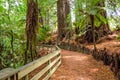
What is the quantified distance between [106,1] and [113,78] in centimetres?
1031

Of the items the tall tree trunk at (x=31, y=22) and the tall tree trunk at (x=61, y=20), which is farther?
the tall tree trunk at (x=61, y=20)

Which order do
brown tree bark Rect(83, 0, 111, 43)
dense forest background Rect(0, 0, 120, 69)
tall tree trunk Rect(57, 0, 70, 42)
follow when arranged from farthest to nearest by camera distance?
tall tree trunk Rect(57, 0, 70, 42) → brown tree bark Rect(83, 0, 111, 43) → dense forest background Rect(0, 0, 120, 69)

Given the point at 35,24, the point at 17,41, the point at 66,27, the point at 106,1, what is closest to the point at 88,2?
the point at 106,1

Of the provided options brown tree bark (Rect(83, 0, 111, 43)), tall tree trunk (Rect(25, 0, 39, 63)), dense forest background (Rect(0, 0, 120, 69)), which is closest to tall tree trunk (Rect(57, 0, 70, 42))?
dense forest background (Rect(0, 0, 120, 69))

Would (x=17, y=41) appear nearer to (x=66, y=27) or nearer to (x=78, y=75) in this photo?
(x=78, y=75)

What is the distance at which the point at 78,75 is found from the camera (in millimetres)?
8227

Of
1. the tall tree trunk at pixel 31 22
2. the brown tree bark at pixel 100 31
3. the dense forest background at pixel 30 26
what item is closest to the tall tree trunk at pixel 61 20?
the dense forest background at pixel 30 26

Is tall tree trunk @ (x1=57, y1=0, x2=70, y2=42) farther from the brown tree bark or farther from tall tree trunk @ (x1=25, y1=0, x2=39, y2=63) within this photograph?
tall tree trunk @ (x1=25, y1=0, x2=39, y2=63)

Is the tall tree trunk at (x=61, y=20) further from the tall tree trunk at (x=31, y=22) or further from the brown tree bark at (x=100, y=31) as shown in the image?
the tall tree trunk at (x=31, y=22)

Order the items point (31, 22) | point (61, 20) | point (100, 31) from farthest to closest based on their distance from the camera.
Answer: point (61, 20)
point (100, 31)
point (31, 22)

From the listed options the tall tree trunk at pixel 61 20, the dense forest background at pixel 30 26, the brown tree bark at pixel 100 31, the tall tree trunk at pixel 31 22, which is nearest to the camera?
the tall tree trunk at pixel 31 22

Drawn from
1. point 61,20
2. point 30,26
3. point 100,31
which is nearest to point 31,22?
point 30,26

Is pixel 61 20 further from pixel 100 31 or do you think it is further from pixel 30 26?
pixel 30 26

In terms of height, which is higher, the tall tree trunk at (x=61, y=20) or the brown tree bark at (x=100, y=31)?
the tall tree trunk at (x=61, y=20)
